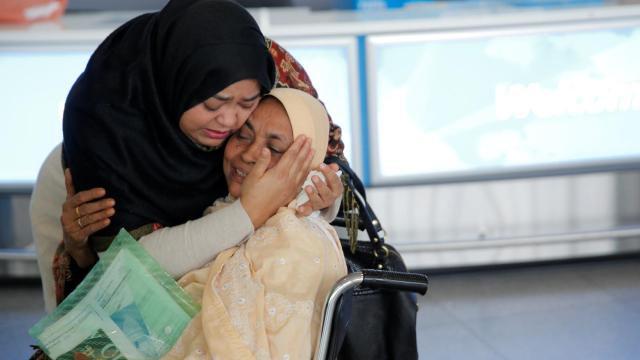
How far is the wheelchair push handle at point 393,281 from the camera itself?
1849 mm

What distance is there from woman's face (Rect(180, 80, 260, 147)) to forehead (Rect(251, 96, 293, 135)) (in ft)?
0.06

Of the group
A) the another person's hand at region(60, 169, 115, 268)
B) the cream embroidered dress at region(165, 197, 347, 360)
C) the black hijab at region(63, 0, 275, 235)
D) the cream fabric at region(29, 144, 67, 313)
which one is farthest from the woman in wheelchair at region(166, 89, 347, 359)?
the cream fabric at region(29, 144, 67, 313)

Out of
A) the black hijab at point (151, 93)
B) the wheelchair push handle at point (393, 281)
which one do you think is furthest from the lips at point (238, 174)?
the wheelchair push handle at point (393, 281)

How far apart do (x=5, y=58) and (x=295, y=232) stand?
7.03 ft

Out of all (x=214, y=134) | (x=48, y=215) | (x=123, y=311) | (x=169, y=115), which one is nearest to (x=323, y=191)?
(x=214, y=134)

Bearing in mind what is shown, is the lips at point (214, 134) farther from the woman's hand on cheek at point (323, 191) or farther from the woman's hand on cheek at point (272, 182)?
the woman's hand on cheek at point (323, 191)

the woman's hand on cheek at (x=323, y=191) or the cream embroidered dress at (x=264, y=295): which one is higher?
the woman's hand on cheek at (x=323, y=191)

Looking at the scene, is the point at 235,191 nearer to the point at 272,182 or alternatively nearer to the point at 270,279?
the point at 272,182

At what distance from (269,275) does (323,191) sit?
271mm

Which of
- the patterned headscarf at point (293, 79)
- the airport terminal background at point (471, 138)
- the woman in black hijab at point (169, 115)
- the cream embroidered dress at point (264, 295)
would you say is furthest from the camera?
the airport terminal background at point (471, 138)

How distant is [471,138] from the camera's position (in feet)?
12.4

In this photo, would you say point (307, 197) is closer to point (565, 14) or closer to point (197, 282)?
point (197, 282)

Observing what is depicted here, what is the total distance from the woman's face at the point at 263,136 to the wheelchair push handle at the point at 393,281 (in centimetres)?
35

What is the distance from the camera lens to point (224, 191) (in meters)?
2.23
